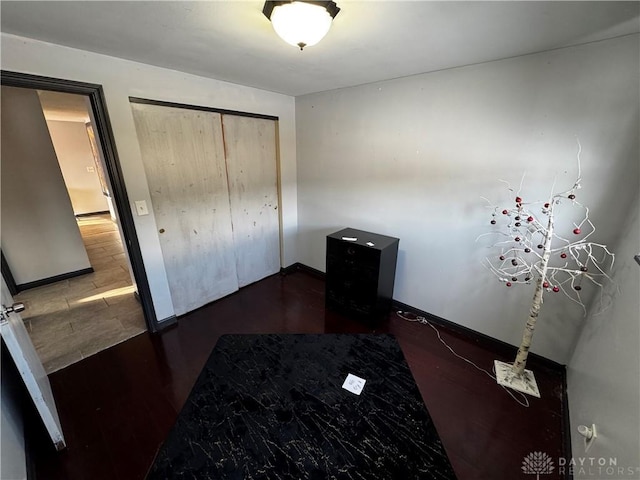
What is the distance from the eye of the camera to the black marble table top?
1.34 metres

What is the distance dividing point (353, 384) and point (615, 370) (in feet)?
4.58

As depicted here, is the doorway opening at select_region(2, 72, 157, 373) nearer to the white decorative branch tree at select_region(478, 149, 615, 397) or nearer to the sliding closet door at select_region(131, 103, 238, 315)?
the sliding closet door at select_region(131, 103, 238, 315)

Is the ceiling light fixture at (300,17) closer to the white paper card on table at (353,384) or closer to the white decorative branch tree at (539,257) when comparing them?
the white decorative branch tree at (539,257)

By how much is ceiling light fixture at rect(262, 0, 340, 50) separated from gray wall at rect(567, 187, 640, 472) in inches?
74.9

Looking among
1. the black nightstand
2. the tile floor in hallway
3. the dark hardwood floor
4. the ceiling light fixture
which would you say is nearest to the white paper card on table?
the dark hardwood floor

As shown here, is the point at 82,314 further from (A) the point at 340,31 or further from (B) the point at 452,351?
(B) the point at 452,351

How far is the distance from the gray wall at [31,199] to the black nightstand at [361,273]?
11.6 ft

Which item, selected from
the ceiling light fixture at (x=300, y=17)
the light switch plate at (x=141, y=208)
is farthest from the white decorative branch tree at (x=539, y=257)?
the light switch plate at (x=141, y=208)

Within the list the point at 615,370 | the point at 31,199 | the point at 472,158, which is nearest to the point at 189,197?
the point at 31,199

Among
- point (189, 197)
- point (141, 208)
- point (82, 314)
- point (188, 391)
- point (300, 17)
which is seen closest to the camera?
point (300, 17)

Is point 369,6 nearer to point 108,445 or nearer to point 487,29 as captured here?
point 487,29

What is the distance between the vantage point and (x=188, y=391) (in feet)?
5.88

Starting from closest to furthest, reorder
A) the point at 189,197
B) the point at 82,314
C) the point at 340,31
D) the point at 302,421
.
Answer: the point at 340,31 < the point at 302,421 < the point at 189,197 < the point at 82,314

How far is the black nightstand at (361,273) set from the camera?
237cm
